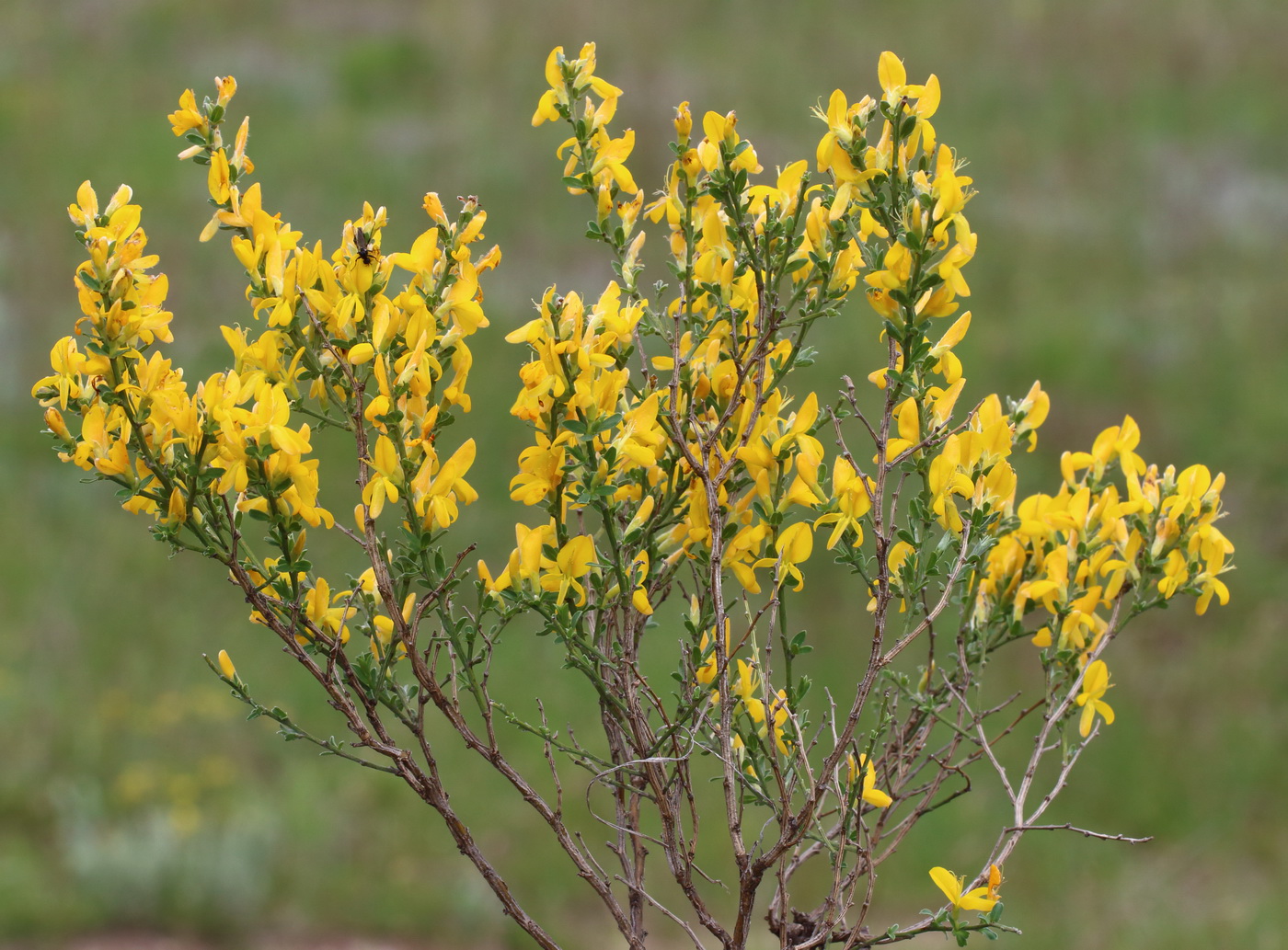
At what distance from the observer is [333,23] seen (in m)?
9.70

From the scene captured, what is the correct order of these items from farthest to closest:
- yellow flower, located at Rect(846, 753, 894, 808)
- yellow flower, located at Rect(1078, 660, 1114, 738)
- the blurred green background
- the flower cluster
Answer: the blurred green background, yellow flower, located at Rect(1078, 660, 1114, 738), yellow flower, located at Rect(846, 753, 894, 808), the flower cluster

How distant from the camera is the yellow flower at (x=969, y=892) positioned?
Answer: 1086 mm

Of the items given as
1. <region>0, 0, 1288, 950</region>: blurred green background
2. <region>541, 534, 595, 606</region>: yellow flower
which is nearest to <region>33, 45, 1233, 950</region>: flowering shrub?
<region>541, 534, 595, 606</region>: yellow flower

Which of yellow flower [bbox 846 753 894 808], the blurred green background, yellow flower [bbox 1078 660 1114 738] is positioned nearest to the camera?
yellow flower [bbox 846 753 894 808]

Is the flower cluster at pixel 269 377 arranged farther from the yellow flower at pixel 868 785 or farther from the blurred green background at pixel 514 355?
the blurred green background at pixel 514 355

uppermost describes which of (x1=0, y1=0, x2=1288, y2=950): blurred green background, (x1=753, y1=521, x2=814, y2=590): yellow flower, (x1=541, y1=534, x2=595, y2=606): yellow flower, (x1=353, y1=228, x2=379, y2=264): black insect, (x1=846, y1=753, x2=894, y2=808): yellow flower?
(x1=0, y1=0, x2=1288, y2=950): blurred green background

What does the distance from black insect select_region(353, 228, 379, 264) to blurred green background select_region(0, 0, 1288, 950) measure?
10.9 ft

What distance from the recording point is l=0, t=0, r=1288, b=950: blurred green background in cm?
425

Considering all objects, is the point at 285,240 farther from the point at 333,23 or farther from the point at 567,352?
the point at 333,23

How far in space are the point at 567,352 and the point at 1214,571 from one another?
2.49ft

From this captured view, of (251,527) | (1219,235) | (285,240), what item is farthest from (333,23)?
(285,240)

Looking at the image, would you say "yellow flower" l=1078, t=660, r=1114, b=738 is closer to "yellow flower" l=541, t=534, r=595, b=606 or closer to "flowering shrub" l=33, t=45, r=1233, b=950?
"flowering shrub" l=33, t=45, r=1233, b=950

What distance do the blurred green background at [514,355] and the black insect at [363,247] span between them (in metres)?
3.31

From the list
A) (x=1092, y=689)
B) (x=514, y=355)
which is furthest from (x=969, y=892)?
(x=514, y=355)
